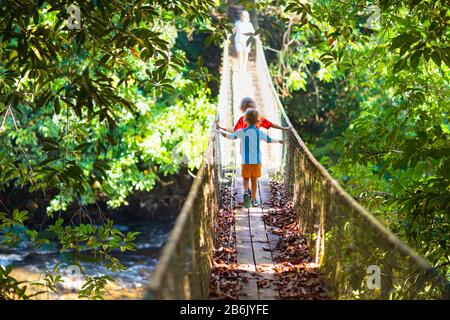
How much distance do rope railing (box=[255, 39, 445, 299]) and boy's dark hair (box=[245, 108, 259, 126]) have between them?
62 cm

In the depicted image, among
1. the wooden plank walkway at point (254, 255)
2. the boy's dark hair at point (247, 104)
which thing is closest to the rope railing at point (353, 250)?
the wooden plank walkway at point (254, 255)

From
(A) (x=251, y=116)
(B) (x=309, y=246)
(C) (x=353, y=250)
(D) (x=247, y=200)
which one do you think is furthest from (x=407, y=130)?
(C) (x=353, y=250)

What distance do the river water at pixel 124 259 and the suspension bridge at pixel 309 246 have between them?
5.87 metres

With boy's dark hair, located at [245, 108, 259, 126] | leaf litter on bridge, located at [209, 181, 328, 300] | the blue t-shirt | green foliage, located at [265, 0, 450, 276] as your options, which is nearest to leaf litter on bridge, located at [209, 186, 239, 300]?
leaf litter on bridge, located at [209, 181, 328, 300]

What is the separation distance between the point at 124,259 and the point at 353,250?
10.2 m

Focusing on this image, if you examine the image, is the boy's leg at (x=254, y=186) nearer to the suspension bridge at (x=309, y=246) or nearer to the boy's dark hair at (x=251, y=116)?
the suspension bridge at (x=309, y=246)

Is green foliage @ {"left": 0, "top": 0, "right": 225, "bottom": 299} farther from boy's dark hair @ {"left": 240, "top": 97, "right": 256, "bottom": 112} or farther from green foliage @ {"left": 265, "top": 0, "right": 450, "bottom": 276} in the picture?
green foliage @ {"left": 265, "top": 0, "right": 450, "bottom": 276}

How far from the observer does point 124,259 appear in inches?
523

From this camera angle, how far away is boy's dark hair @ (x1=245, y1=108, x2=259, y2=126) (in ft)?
18.7

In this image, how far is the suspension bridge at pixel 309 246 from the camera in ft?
9.02

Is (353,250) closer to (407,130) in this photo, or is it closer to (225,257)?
(225,257)

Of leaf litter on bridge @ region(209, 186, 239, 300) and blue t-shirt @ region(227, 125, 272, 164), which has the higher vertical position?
blue t-shirt @ region(227, 125, 272, 164)

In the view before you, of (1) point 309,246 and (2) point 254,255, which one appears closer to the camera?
(2) point 254,255

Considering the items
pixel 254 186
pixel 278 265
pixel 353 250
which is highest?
pixel 254 186
